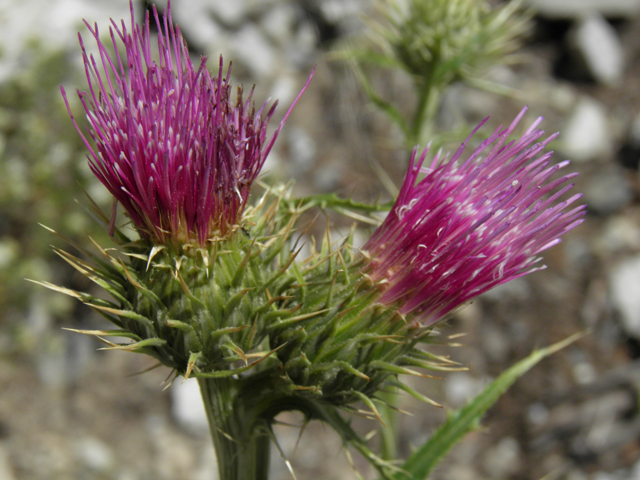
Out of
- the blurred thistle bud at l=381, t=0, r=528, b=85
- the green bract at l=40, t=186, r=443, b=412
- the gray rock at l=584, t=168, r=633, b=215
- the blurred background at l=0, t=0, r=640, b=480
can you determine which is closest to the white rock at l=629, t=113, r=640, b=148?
the blurred background at l=0, t=0, r=640, b=480

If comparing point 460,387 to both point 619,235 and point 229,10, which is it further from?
point 229,10

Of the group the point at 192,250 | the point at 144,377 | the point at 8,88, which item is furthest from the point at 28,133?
the point at 192,250

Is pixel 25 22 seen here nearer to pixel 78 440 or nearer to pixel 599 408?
pixel 78 440

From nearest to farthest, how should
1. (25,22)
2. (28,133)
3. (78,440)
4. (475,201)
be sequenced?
1. (475,201)
2. (78,440)
3. (28,133)
4. (25,22)

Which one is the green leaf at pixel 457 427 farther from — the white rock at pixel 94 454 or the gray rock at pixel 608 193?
the gray rock at pixel 608 193

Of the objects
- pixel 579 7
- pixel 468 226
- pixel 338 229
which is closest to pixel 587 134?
pixel 579 7

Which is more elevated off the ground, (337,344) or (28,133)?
(337,344)

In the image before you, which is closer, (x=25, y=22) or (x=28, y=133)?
(x=28, y=133)
